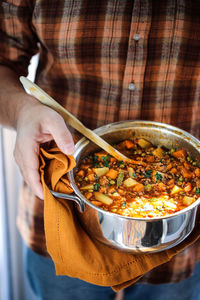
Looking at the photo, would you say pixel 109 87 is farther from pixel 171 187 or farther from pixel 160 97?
pixel 171 187

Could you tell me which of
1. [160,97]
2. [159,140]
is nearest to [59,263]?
[159,140]

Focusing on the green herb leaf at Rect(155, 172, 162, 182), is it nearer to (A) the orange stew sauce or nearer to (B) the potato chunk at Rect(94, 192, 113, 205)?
(A) the orange stew sauce

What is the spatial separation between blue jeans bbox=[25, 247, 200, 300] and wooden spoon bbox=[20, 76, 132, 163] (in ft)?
2.21

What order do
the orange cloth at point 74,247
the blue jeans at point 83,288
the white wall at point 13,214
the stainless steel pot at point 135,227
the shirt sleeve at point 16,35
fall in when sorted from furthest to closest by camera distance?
the white wall at point 13,214 < the blue jeans at point 83,288 < the shirt sleeve at point 16,35 < the orange cloth at point 74,247 < the stainless steel pot at point 135,227

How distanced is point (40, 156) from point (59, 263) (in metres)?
0.33

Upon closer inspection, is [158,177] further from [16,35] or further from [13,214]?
[13,214]

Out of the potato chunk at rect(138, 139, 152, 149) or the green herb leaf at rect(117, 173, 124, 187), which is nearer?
the green herb leaf at rect(117, 173, 124, 187)

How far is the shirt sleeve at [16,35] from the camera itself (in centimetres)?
119

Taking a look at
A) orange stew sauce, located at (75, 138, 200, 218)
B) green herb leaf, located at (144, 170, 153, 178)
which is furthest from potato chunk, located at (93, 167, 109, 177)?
green herb leaf, located at (144, 170, 153, 178)

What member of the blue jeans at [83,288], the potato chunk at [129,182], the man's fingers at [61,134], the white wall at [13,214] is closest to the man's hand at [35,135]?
the man's fingers at [61,134]

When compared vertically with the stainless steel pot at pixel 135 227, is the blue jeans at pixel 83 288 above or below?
below

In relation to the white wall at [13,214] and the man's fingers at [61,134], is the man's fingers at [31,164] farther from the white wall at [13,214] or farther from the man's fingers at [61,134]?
the white wall at [13,214]

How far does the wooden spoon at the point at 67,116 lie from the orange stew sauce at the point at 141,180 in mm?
46

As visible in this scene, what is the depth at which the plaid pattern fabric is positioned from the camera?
1119 mm
